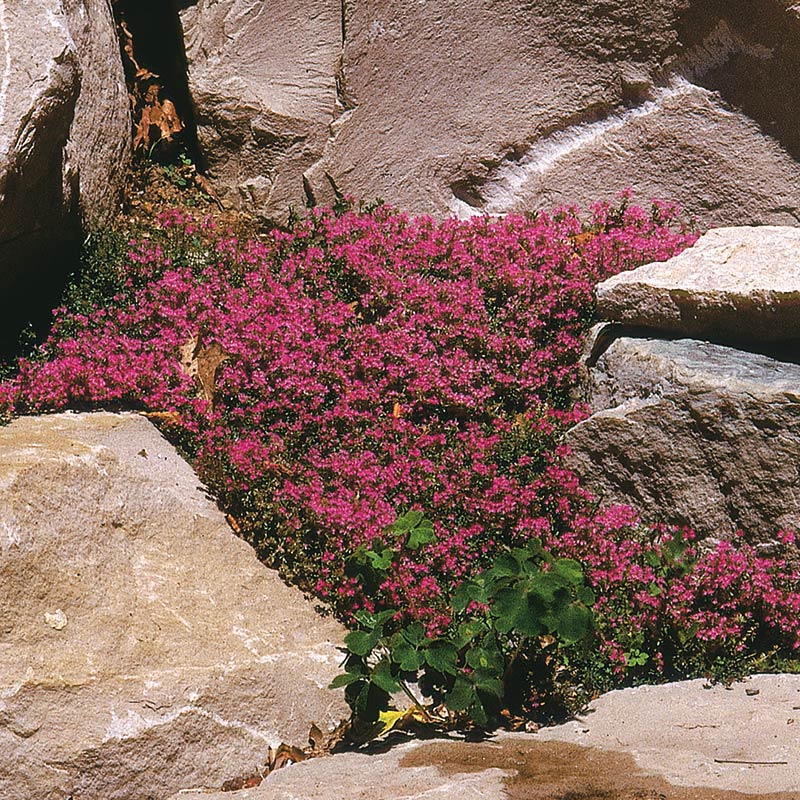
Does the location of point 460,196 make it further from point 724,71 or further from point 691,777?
point 691,777

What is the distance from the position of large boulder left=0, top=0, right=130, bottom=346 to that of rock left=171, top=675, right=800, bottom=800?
3486 millimetres

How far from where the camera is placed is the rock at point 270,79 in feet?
25.1

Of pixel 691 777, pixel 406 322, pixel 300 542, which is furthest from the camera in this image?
pixel 406 322

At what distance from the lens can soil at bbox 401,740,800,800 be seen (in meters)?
3.56

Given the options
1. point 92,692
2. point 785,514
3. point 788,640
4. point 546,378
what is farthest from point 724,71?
point 92,692

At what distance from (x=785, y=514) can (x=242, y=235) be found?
4.54m

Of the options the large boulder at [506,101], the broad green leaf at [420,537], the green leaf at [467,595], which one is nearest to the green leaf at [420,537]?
the broad green leaf at [420,537]

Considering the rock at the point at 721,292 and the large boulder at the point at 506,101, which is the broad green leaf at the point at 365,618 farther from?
the large boulder at the point at 506,101

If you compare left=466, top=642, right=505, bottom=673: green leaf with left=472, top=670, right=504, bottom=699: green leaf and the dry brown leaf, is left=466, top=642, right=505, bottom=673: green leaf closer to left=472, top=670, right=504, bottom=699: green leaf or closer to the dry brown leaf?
left=472, top=670, right=504, bottom=699: green leaf

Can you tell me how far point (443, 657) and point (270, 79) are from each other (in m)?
5.16

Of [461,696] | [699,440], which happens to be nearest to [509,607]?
[461,696]

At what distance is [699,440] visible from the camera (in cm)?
512

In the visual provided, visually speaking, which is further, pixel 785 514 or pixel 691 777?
pixel 785 514

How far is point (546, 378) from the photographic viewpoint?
231 inches
